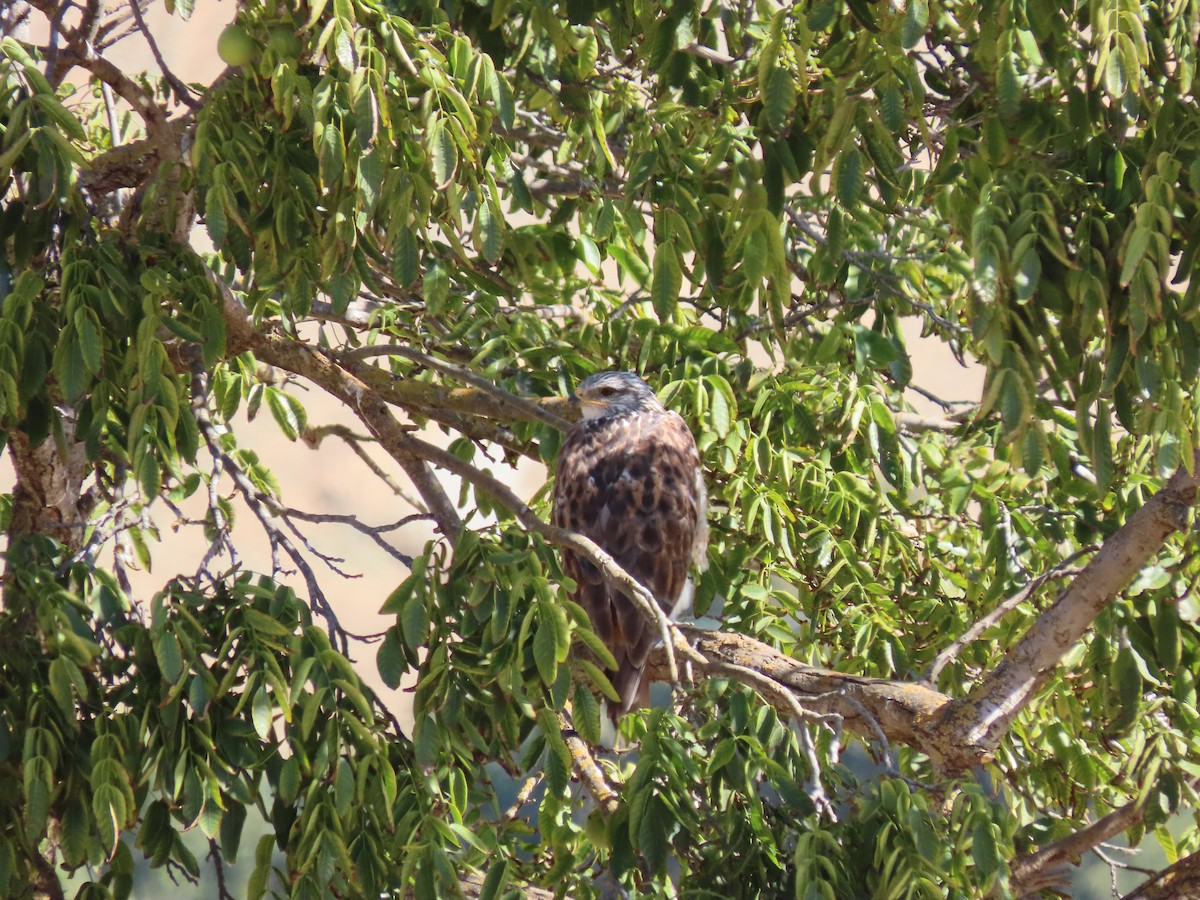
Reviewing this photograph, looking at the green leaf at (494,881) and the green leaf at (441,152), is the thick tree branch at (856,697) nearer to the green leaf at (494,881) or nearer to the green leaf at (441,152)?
the green leaf at (494,881)

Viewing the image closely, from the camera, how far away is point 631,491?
13.2 feet

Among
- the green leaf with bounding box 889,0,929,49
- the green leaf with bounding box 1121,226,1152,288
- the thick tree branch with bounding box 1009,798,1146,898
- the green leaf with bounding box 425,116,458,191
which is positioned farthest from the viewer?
the thick tree branch with bounding box 1009,798,1146,898

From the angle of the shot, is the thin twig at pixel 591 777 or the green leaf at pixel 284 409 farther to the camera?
the green leaf at pixel 284 409

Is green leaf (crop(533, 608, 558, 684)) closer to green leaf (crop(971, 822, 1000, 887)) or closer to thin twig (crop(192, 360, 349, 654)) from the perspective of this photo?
thin twig (crop(192, 360, 349, 654))

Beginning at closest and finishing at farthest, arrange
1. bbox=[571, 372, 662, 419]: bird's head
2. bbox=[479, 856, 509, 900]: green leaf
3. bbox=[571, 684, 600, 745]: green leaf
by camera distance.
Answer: bbox=[479, 856, 509, 900]: green leaf
bbox=[571, 684, 600, 745]: green leaf
bbox=[571, 372, 662, 419]: bird's head

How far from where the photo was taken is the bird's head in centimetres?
396

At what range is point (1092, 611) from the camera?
2.87 m

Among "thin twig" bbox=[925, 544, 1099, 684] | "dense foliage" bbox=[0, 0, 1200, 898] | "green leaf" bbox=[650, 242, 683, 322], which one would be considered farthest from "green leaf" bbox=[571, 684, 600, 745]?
"thin twig" bbox=[925, 544, 1099, 684]

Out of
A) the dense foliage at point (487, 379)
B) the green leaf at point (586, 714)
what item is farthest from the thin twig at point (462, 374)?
the green leaf at point (586, 714)

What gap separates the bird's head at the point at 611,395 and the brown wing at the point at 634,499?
0.04 metres

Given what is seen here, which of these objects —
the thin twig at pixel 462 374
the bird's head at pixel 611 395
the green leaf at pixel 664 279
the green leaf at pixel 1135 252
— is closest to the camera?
the green leaf at pixel 1135 252

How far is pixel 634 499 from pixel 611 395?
341 millimetres

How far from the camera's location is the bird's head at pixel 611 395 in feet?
13.0

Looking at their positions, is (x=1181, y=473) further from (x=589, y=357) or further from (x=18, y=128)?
(x=18, y=128)
